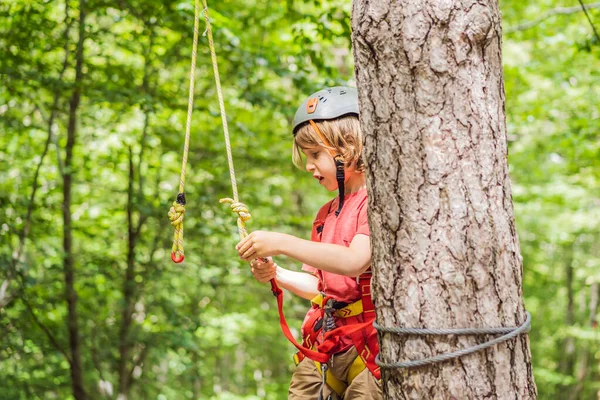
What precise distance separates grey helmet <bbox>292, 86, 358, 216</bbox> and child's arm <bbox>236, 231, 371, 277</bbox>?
39 centimetres

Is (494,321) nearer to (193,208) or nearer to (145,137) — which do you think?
(193,208)

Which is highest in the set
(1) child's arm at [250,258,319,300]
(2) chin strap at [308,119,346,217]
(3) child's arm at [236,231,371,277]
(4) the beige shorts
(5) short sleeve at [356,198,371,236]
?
(2) chin strap at [308,119,346,217]

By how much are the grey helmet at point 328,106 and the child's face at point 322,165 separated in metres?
0.12

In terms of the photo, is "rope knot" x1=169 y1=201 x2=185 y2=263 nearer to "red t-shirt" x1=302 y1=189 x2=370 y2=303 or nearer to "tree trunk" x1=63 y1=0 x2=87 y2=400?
"red t-shirt" x1=302 y1=189 x2=370 y2=303

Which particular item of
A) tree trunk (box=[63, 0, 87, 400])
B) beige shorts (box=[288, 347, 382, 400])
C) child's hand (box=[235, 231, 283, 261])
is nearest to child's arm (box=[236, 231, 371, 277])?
child's hand (box=[235, 231, 283, 261])

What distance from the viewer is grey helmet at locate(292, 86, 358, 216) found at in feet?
7.27

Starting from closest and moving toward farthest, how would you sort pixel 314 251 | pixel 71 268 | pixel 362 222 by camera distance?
1. pixel 314 251
2. pixel 362 222
3. pixel 71 268

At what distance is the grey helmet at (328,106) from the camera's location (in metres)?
2.24

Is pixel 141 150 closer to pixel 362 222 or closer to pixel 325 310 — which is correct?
pixel 325 310

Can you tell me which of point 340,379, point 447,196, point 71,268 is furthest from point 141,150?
point 447,196

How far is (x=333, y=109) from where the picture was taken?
2.25 metres

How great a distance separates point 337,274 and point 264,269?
0.32 m

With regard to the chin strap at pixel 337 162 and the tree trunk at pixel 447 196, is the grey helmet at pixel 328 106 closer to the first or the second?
the chin strap at pixel 337 162

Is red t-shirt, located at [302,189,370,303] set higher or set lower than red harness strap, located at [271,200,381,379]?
higher
